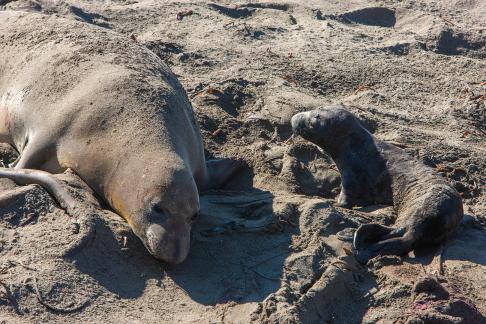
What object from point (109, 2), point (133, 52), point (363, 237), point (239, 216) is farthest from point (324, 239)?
point (109, 2)

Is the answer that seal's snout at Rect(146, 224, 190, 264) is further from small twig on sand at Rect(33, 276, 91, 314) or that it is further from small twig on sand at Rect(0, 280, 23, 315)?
small twig on sand at Rect(0, 280, 23, 315)

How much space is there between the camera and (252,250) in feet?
16.8

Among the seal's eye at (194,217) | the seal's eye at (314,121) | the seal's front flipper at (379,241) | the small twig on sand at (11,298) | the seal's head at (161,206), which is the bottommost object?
the seal's front flipper at (379,241)

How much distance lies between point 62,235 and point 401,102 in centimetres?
404

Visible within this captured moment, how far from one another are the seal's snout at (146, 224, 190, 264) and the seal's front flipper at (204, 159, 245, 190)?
1.05 metres

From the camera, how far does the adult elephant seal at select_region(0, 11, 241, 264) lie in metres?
5.18

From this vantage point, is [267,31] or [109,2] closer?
[267,31]

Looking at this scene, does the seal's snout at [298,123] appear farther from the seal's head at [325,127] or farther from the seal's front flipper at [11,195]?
the seal's front flipper at [11,195]

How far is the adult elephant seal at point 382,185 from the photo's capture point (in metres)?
5.35

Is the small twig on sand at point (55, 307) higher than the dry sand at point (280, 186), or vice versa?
the small twig on sand at point (55, 307)

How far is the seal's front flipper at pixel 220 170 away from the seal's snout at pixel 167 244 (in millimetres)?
1052

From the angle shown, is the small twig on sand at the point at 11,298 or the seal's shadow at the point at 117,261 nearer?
the small twig on sand at the point at 11,298

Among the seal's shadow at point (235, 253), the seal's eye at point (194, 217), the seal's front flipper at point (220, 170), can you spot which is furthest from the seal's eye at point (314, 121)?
the seal's eye at point (194, 217)

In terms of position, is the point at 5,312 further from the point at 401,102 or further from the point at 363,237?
the point at 401,102
